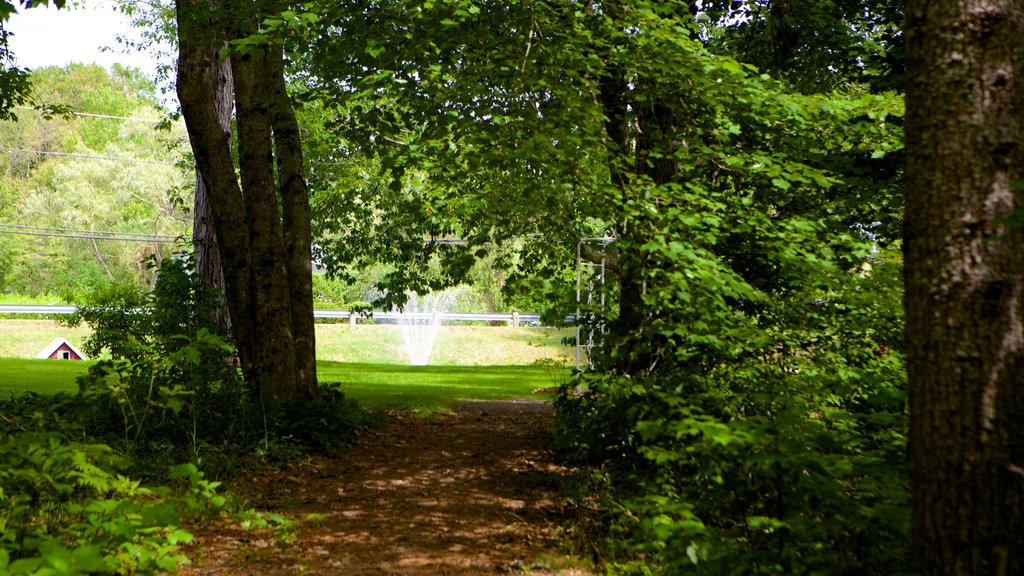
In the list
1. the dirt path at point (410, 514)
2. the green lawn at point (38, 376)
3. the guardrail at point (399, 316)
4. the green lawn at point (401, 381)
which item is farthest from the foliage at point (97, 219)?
the dirt path at point (410, 514)

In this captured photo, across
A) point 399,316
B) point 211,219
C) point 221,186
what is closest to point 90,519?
point 221,186

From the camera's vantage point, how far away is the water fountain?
103 ft

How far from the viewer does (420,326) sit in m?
32.9

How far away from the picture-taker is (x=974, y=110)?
103 inches

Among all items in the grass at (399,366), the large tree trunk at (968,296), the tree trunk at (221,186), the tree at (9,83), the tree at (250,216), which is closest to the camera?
the large tree trunk at (968,296)

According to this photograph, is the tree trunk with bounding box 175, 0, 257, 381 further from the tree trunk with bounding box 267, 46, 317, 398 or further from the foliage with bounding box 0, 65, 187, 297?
the foliage with bounding box 0, 65, 187, 297

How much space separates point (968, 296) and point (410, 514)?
4.54 m

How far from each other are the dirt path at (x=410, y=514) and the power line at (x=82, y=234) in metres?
37.5

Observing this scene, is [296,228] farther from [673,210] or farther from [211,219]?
[673,210]

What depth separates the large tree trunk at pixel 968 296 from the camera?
2520 mm

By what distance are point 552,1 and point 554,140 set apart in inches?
51.3

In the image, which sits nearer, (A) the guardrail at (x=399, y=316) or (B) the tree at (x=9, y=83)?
(B) the tree at (x=9, y=83)

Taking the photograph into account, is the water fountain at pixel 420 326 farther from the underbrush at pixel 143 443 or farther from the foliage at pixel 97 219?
the underbrush at pixel 143 443

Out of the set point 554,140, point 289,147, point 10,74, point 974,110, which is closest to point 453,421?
point 289,147
